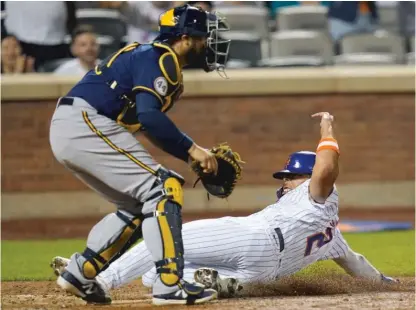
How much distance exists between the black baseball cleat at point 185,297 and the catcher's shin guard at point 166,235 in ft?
0.20

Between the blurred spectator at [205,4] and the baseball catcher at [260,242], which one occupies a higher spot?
the blurred spectator at [205,4]

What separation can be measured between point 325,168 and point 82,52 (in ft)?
21.2

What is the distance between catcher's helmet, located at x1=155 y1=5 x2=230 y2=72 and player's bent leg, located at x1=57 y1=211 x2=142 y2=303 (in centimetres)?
98

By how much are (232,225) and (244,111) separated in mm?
6565

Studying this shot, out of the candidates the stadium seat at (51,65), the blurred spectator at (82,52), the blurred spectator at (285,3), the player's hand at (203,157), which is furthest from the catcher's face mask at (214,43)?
the blurred spectator at (285,3)

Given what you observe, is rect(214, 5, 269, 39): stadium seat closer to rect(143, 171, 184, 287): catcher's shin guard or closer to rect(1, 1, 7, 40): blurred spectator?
rect(1, 1, 7, 40): blurred spectator

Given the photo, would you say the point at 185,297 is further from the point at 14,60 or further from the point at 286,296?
the point at 14,60

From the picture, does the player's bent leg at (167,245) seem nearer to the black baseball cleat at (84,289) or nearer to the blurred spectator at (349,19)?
the black baseball cleat at (84,289)

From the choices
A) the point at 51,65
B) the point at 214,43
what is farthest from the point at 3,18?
the point at 214,43

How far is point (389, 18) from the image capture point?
13203 mm

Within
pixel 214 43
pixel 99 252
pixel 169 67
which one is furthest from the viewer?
pixel 214 43

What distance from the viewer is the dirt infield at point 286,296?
16.6 feet

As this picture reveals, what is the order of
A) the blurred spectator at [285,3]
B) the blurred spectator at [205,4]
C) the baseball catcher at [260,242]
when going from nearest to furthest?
1. the baseball catcher at [260,242]
2. the blurred spectator at [205,4]
3. the blurred spectator at [285,3]

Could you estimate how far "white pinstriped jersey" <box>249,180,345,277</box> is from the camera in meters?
5.54
